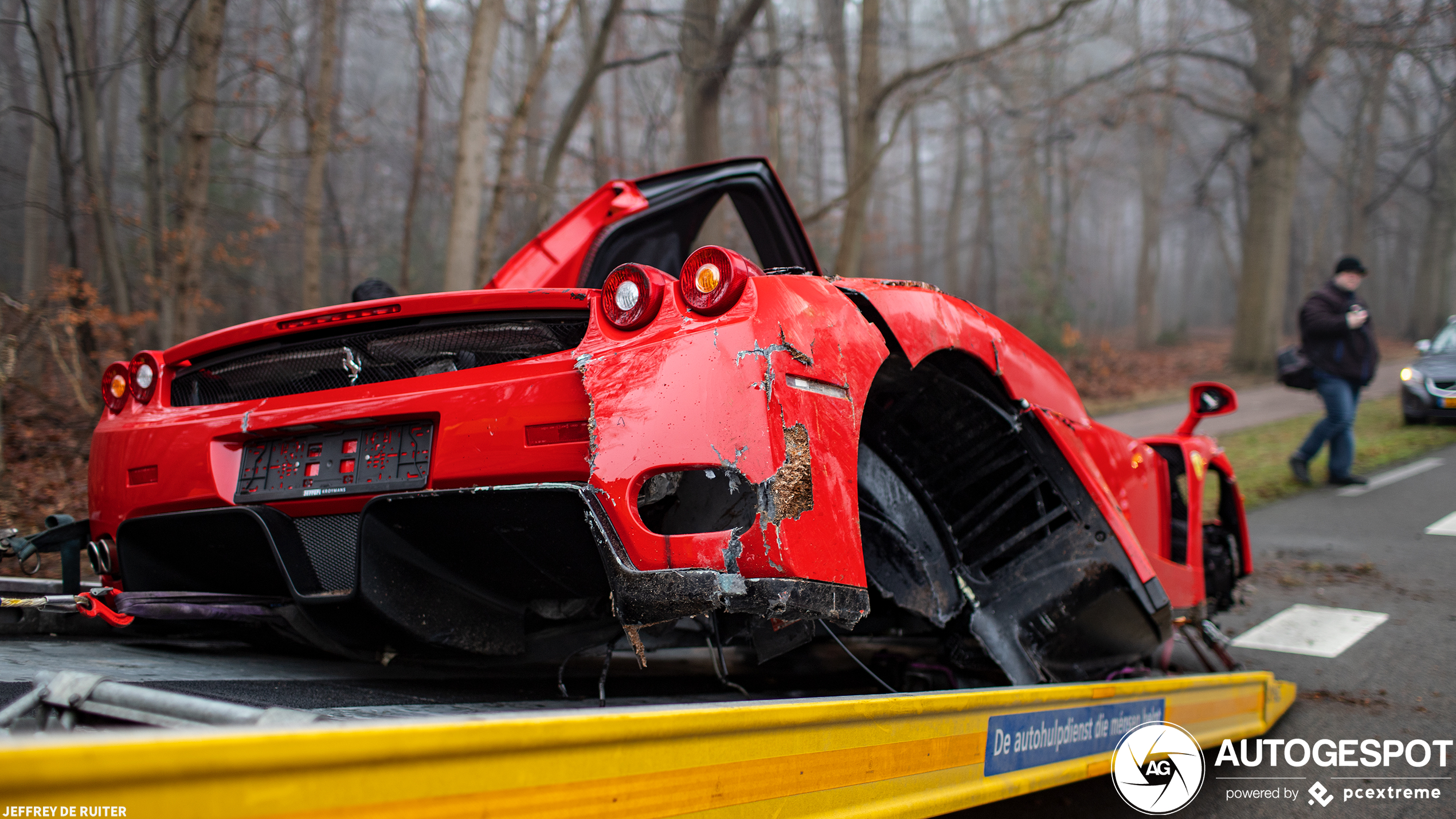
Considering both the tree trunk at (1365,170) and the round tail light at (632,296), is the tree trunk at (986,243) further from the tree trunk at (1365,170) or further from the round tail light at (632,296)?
the round tail light at (632,296)

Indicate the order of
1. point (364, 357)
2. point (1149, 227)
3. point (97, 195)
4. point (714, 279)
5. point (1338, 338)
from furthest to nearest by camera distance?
point (1149, 227) → point (97, 195) → point (1338, 338) → point (364, 357) → point (714, 279)

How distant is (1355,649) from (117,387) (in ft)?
16.4

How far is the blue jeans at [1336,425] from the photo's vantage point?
7.55 metres

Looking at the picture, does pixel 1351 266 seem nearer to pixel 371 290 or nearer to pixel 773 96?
pixel 371 290

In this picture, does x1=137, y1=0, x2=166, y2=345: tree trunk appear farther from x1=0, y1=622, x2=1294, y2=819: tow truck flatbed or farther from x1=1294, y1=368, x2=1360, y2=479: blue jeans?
x1=1294, y1=368, x2=1360, y2=479: blue jeans

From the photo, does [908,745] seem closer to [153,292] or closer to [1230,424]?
[153,292]

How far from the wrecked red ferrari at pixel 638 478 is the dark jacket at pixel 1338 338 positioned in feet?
19.7

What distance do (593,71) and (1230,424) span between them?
9485 mm

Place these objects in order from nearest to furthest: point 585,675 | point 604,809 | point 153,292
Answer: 1. point 604,809
2. point 585,675
3. point 153,292

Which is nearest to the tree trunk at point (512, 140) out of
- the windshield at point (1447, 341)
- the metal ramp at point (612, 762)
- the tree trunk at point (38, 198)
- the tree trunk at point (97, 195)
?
the tree trunk at point (97, 195)

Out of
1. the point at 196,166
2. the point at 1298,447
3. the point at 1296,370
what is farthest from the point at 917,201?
the point at 196,166

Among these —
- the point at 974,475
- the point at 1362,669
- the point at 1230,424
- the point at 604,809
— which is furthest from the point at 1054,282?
the point at 604,809

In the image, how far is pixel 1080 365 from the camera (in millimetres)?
17609

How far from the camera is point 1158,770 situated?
260 centimetres
